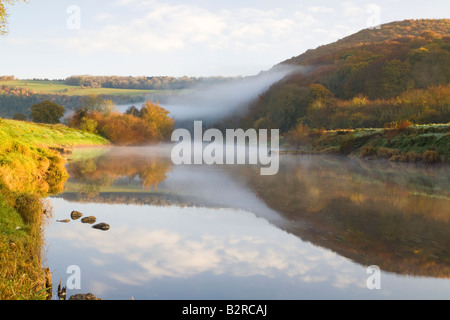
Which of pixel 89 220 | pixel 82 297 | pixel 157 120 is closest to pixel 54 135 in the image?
pixel 157 120

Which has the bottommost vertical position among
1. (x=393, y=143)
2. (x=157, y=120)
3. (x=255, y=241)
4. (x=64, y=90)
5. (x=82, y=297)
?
(x=255, y=241)

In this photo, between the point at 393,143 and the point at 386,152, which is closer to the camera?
the point at 386,152

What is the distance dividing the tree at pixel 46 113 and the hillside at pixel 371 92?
34322 millimetres

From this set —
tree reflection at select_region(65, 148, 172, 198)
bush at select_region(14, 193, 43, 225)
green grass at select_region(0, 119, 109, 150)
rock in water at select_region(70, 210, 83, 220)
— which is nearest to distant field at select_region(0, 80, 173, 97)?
green grass at select_region(0, 119, 109, 150)

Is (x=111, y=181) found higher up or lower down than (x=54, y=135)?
lower down

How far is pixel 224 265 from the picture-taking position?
6566mm

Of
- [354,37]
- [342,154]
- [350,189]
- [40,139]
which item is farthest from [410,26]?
[350,189]

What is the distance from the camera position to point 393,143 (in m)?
28.2

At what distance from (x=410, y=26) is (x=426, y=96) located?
99.1 m

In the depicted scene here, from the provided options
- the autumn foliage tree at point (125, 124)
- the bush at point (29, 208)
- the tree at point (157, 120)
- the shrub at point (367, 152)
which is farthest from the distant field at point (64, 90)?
the bush at point (29, 208)

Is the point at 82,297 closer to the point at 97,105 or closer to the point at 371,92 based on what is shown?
the point at 371,92

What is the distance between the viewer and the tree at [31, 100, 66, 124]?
6594 cm

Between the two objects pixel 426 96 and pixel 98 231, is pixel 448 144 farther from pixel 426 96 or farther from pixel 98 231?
pixel 98 231

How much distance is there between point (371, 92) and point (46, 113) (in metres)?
51.1
